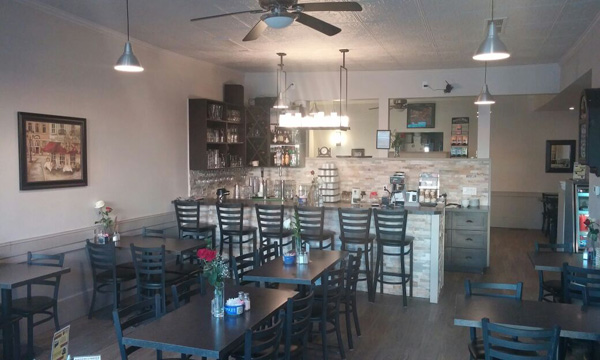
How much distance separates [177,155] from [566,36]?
5.20 m

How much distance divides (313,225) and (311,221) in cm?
8

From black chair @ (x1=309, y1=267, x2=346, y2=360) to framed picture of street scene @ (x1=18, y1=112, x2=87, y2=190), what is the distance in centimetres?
289

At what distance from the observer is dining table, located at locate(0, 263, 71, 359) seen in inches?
150

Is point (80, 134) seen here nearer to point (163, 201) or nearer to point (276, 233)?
point (163, 201)

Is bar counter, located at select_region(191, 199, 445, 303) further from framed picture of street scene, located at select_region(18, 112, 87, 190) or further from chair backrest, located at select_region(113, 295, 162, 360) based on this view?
chair backrest, located at select_region(113, 295, 162, 360)

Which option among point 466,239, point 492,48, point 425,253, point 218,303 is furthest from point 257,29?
point 466,239

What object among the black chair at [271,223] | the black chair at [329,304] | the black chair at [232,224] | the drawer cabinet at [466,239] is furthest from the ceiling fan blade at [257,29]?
the drawer cabinet at [466,239]

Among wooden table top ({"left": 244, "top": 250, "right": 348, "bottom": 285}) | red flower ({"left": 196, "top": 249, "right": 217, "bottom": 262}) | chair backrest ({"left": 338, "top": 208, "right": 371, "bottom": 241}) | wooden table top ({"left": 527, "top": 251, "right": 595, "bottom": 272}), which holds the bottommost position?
wooden table top ({"left": 244, "top": 250, "right": 348, "bottom": 285})

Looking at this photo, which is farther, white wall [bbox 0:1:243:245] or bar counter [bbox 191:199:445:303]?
bar counter [bbox 191:199:445:303]

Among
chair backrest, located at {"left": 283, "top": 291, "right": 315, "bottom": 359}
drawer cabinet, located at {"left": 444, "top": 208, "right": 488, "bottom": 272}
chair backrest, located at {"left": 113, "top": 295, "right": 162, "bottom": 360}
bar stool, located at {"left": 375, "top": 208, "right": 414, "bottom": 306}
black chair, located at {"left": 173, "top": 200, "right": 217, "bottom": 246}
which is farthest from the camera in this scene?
drawer cabinet, located at {"left": 444, "top": 208, "right": 488, "bottom": 272}

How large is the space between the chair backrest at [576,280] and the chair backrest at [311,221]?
2701mm

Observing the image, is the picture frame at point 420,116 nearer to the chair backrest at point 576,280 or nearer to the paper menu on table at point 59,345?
the chair backrest at point 576,280

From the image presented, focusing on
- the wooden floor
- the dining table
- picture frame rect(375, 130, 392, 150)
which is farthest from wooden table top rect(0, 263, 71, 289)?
picture frame rect(375, 130, 392, 150)

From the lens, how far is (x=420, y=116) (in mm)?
12125
